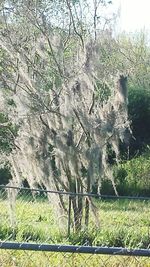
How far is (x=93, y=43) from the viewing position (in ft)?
27.0

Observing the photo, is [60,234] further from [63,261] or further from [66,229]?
[63,261]

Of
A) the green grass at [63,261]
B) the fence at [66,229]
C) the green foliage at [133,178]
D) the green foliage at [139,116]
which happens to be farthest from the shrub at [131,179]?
the green grass at [63,261]

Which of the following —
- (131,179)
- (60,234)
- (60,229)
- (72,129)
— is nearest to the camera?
(60,234)

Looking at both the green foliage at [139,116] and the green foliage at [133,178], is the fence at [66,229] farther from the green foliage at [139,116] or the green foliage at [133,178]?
the green foliage at [139,116]

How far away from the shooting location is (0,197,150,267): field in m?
4.52

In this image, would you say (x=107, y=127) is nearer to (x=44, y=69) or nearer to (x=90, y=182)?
(x=90, y=182)

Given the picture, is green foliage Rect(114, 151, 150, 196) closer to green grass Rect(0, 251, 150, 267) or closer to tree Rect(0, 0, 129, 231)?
tree Rect(0, 0, 129, 231)

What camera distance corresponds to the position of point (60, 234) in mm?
6980

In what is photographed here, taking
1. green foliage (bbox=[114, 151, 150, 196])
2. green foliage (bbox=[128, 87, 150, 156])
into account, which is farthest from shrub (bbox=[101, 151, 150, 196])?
green foliage (bbox=[128, 87, 150, 156])

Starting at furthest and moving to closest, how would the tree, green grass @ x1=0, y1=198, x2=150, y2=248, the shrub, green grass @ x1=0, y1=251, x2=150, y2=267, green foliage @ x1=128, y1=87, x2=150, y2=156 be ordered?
green foliage @ x1=128, y1=87, x2=150, y2=156 < the shrub < the tree < green grass @ x1=0, y1=198, x2=150, y2=248 < green grass @ x1=0, y1=251, x2=150, y2=267

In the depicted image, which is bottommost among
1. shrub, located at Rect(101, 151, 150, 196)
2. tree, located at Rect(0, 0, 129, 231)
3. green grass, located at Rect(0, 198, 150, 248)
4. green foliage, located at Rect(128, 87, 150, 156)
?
green grass, located at Rect(0, 198, 150, 248)

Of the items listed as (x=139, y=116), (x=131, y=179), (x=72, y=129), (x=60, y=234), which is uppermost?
(x=139, y=116)

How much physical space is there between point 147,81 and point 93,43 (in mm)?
16087

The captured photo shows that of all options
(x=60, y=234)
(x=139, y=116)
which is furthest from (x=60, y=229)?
(x=139, y=116)
